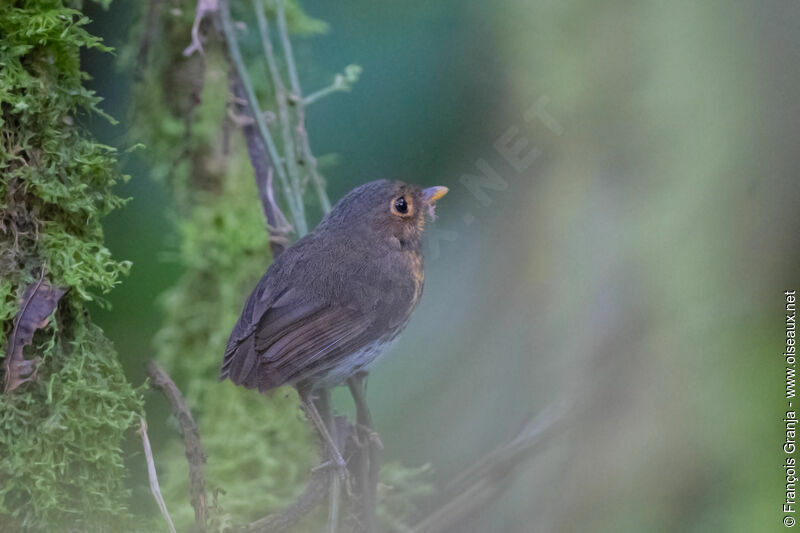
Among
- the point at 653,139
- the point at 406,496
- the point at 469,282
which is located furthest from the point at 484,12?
the point at 406,496

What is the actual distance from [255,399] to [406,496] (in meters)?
0.35

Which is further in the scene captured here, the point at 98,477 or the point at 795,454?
the point at 795,454

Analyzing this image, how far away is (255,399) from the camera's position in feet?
4.54

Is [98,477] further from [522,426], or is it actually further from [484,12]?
[484,12]

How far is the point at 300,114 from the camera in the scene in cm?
142

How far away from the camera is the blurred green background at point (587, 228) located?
1.37 metres

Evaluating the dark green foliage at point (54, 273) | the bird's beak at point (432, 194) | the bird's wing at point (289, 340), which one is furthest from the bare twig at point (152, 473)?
the bird's beak at point (432, 194)

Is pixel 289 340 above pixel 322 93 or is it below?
below

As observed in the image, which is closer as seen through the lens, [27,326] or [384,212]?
[27,326]

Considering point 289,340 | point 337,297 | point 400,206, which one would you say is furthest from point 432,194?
point 289,340

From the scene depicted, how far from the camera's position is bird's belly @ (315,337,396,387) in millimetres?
1191

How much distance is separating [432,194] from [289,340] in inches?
15.6

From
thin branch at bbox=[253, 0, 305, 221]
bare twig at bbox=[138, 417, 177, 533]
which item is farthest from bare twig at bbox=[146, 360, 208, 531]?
thin branch at bbox=[253, 0, 305, 221]

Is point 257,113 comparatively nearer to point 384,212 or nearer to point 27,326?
point 384,212
